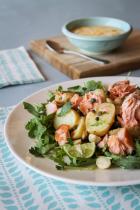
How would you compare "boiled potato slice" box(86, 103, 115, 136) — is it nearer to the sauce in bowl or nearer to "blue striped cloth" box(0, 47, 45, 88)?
"blue striped cloth" box(0, 47, 45, 88)

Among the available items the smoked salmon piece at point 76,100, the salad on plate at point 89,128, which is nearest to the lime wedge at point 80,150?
the salad on plate at point 89,128

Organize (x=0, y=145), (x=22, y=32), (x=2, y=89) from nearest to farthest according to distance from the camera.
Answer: (x=0, y=145) < (x=2, y=89) < (x=22, y=32)

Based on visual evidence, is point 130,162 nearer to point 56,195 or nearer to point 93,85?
point 56,195

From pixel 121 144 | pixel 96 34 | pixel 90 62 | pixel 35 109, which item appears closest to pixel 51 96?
pixel 35 109

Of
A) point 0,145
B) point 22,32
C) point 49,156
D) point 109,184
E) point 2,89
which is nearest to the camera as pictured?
point 109,184

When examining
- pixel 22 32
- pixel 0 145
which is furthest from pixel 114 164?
pixel 22 32

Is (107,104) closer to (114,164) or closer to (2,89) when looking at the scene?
(114,164)

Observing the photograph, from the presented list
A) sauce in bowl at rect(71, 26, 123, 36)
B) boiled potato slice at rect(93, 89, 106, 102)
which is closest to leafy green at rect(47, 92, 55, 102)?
boiled potato slice at rect(93, 89, 106, 102)

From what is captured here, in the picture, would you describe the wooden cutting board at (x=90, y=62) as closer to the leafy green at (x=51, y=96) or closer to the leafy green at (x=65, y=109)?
the leafy green at (x=51, y=96)
